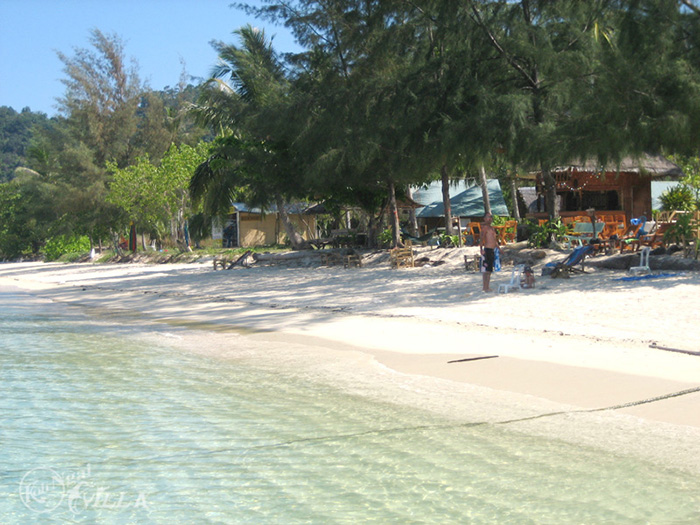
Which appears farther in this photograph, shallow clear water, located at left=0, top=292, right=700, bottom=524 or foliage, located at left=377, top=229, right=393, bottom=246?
foliage, located at left=377, top=229, right=393, bottom=246

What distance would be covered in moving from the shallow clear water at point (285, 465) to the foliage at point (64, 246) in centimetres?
4201

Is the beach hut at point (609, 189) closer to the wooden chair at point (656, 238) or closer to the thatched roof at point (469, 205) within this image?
the wooden chair at point (656, 238)

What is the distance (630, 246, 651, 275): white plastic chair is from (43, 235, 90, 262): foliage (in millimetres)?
39973

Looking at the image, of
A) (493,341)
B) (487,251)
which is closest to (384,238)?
(487,251)

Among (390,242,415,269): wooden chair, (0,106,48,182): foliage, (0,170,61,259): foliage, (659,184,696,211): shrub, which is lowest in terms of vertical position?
(390,242,415,269): wooden chair

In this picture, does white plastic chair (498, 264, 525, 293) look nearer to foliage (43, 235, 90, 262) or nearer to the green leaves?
the green leaves

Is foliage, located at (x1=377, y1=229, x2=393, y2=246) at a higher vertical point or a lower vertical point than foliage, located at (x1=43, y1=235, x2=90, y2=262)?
lower

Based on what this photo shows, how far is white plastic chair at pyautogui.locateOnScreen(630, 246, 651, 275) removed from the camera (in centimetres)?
1395

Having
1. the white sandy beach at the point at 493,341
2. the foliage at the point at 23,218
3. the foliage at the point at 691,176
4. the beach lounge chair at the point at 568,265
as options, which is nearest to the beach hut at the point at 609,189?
the foliage at the point at 691,176

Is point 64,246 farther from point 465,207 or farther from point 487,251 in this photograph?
point 487,251

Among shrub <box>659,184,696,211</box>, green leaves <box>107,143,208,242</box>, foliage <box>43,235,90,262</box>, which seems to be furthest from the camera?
foliage <box>43,235,90,262</box>

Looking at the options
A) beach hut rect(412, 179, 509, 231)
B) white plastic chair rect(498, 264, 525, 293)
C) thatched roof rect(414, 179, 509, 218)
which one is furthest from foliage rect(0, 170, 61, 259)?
white plastic chair rect(498, 264, 525, 293)

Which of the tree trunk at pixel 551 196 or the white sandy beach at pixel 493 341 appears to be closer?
the white sandy beach at pixel 493 341

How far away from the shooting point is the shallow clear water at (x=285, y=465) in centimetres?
450
